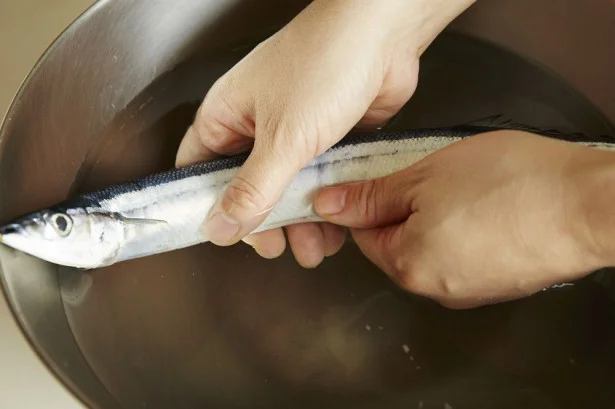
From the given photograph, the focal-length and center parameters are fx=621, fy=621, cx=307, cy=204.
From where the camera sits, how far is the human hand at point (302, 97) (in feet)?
2.13

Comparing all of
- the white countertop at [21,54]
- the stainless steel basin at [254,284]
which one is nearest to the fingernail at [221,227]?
the stainless steel basin at [254,284]

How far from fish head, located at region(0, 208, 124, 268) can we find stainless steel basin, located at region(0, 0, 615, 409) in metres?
0.02

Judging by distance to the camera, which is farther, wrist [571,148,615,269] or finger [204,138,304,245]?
finger [204,138,304,245]

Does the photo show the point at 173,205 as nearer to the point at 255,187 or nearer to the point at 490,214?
the point at 255,187

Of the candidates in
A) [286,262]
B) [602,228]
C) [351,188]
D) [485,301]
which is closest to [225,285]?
[286,262]

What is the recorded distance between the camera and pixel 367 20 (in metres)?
0.71

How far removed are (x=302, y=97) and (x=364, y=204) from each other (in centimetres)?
14

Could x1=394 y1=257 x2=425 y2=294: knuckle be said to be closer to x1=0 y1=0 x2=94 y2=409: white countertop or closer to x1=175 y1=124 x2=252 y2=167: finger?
x1=175 y1=124 x2=252 y2=167: finger

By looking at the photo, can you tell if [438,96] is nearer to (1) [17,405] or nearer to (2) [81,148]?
(2) [81,148]

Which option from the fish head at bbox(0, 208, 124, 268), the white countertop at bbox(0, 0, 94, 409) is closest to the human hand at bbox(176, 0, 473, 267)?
the fish head at bbox(0, 208, 124, 268)

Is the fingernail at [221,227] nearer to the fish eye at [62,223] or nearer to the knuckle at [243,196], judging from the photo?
the knuckle at [243,196]

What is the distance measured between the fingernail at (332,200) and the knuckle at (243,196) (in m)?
0.08

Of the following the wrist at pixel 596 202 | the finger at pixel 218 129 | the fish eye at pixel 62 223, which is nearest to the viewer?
the wrist at pixel 596 202

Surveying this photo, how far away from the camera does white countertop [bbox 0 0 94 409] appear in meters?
0.66
